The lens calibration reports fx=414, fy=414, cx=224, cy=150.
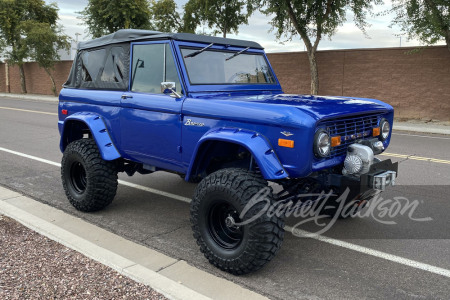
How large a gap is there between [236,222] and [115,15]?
24691 millimetres

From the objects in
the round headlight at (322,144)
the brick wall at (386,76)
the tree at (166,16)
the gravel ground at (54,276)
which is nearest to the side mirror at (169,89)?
the round headlight at (322,144)

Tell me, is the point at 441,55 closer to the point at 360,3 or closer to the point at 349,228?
the point at 360,3

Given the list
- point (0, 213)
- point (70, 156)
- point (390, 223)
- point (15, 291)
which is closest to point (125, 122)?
point (70, 156)

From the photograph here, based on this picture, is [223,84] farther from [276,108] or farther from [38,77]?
[38,77]

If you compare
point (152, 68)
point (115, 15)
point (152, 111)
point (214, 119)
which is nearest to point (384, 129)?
point (214, 119)

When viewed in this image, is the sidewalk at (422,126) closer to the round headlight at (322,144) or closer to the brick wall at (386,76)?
the brick wall at (386,76)

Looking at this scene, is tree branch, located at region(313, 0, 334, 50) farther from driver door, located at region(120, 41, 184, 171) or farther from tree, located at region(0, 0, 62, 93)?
tree, located at region(0, 0, 62, 93)

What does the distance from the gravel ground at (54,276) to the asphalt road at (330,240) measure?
791mm

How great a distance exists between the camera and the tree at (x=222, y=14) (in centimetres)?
2119

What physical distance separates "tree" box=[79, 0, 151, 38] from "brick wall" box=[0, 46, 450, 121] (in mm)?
10554

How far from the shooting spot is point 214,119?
3771 mm

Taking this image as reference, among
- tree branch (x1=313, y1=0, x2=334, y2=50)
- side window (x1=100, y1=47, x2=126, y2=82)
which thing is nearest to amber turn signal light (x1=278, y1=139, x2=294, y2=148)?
side window (x1=100, y1=47, x2=126, y2=82)

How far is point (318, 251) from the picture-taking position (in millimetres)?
4000

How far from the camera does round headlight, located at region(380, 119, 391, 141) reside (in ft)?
13.8
